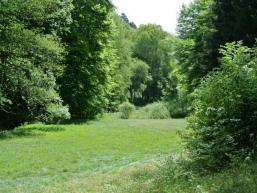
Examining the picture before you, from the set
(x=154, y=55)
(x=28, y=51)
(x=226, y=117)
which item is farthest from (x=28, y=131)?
(x=154, y=55)

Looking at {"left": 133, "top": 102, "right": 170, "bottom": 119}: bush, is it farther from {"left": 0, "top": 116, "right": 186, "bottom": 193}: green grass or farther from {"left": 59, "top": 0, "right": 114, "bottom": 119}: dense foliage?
{"left": 0, "top": 116, "right": 186, "bottom": 193}: green grass

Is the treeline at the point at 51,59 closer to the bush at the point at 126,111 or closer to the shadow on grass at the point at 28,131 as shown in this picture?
the shadow on grass at the point at 28,131

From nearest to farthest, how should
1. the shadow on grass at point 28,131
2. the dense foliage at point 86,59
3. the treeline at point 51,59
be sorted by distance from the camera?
1. the treeline at point 51,59
2. the shadow on grass at point 28,131
3. the dense foliage at point 86,59

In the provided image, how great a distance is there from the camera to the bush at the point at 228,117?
36.6 ft

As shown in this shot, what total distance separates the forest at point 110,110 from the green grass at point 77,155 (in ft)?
0.18

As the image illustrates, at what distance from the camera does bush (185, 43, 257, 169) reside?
11.2m

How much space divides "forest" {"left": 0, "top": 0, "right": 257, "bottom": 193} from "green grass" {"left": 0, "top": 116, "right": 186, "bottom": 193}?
54 mm

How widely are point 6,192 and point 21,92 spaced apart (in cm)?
1334

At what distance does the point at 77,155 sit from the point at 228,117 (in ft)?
40.5

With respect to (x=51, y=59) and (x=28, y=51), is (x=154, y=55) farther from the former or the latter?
(x=28, y=51)

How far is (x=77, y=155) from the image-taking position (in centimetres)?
2270

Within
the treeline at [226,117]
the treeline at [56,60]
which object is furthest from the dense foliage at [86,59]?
the treeline at [226,117]

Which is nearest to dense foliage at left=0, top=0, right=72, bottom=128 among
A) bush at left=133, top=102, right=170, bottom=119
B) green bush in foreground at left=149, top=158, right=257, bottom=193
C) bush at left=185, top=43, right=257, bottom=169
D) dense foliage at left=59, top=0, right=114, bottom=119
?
dense foliage at left=59, top=0, right=114, bottom=119

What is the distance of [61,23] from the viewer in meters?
32.8
